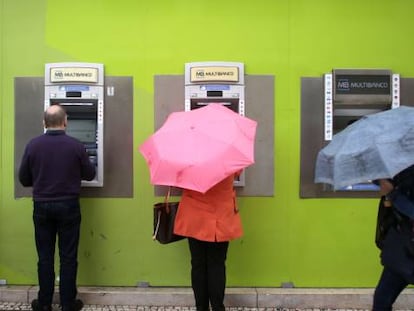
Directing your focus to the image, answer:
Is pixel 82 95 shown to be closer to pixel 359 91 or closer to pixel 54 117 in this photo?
pixel 54 117

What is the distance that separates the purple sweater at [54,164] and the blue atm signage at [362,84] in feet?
7.67

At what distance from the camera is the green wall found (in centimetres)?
431

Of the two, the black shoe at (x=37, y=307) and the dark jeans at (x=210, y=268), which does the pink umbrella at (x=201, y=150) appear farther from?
the black shoe at (x=37, y=307)

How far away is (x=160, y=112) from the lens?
4312 millimetres

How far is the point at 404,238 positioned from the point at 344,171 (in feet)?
1.88

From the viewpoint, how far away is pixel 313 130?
4.30m

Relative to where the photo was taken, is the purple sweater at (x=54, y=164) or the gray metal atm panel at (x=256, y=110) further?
the gray metal atm panel at (x=256, y=110)

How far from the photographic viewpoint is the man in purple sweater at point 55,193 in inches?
148

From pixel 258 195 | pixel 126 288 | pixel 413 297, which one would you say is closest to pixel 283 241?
pixel 258 195

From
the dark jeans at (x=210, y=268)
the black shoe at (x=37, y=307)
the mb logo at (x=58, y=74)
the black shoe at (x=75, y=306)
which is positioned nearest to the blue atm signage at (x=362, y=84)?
the dark jeans at (x=210, y=268)

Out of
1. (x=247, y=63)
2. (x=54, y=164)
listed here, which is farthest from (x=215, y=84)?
(x=54, y=164)

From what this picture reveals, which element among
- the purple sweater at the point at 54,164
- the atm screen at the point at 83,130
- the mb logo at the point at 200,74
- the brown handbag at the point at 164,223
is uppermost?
the mb logo at the point at 200,74

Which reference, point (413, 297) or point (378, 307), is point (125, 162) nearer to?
point (378, 307)

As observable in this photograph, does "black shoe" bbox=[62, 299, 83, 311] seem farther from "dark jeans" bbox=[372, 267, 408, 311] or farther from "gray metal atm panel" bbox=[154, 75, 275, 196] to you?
"dark jeans" bbox=[372, 267, 408, 311]
